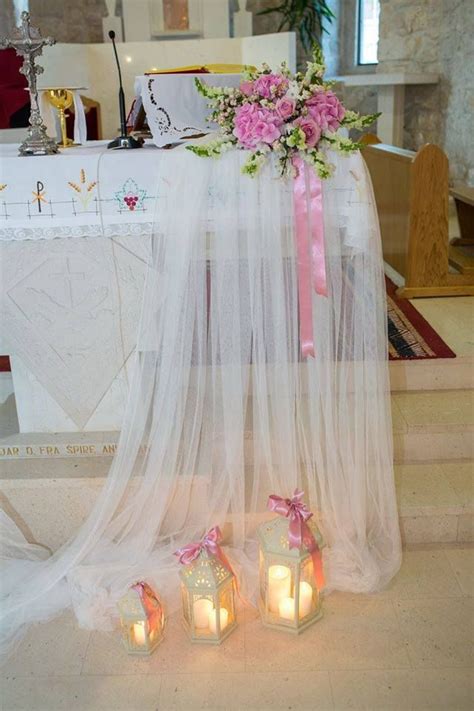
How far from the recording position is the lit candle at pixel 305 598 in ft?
7.54

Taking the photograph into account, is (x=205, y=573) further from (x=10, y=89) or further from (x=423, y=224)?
(x=10, y=89)

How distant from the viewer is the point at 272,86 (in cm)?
210

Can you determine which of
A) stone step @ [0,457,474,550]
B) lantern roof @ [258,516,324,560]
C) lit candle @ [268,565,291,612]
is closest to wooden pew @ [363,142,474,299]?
stone step @ [0,457,474,550]

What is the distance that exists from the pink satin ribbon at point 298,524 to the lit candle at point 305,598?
0.17ft

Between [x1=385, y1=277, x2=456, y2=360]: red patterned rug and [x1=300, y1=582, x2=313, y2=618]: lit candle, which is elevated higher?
[x1=385, y1=277, x2=456, y2=360]: red patterned rug

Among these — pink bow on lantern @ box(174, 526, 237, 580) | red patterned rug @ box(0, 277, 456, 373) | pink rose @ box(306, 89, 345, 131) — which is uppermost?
pink rose @ box(306, 89, 345, 131)

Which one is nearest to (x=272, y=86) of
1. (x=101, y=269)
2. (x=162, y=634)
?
(x=101, y=269)

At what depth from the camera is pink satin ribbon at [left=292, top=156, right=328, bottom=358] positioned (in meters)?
2.20

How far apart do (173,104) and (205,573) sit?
5.25 ft

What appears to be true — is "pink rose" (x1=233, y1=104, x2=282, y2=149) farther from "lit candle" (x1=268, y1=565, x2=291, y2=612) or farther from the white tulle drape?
"lit candle" (x1=268, y1=565, x2=291, y2=612)

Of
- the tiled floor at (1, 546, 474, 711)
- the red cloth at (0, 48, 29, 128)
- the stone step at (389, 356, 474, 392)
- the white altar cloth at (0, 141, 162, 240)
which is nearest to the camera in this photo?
the tiled floor at (1, 546, 474, 711)

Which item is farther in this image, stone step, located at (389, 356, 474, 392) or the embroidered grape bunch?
stone step, located at (389, 356, 474, 392)

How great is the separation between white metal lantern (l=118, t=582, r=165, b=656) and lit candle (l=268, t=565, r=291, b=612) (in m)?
0.36

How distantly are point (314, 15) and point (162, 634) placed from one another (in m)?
6.92
